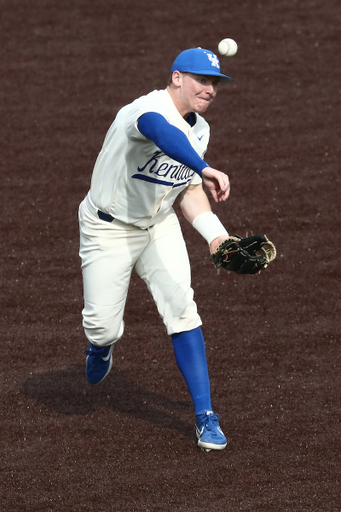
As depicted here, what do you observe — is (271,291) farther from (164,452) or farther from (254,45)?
(254,45)

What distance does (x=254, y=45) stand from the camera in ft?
29.7

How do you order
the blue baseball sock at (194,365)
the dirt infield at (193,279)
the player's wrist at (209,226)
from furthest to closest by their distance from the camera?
the blue baseball sock at (194,365)
the player's wrist at (209,226)
the dirt infield at (193,279)

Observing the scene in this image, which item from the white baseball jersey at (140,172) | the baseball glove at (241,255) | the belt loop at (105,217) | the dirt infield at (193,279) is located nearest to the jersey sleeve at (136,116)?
the white baseball jersey at (140,172)

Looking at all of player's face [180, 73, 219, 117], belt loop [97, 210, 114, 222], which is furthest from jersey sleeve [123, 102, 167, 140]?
belt loop [97, 210, 114, 222]

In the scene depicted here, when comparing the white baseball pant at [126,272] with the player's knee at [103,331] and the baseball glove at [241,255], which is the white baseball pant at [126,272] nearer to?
the player's knee at [103,331]

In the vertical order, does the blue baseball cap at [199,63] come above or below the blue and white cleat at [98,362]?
above

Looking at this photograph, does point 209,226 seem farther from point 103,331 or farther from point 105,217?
point 103,331

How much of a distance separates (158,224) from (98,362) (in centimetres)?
81

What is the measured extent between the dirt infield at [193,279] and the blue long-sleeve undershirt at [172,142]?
1.34 meters

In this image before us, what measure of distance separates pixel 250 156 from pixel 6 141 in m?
2.34

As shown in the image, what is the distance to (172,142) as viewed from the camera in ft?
10.1

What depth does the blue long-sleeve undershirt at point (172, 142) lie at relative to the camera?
3.07 meters

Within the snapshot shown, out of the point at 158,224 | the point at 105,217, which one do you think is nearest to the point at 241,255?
the point at 158,224

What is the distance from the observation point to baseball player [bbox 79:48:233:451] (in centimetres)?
352
